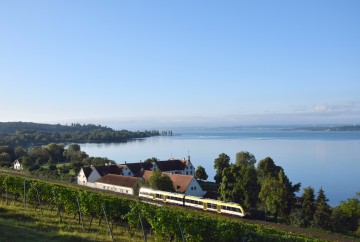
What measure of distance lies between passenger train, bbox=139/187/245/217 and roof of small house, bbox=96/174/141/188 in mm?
4198

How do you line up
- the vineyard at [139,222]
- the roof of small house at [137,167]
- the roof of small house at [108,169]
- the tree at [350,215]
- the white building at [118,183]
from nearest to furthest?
the vineyard at [139,222] < the tree at [350,215] < the white building at [118,183] < the roof of small house at [108,169] < the roof of small house at [137,167]

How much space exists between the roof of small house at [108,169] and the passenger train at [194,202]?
15.0 metres

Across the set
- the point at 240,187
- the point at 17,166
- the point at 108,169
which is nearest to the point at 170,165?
the point at 108,169

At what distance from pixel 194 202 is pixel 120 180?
15227 mm

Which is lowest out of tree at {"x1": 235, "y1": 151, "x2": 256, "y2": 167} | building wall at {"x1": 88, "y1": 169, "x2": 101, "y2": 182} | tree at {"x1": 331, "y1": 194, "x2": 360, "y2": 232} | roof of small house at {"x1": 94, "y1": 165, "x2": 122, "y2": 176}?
tree at {"x1": 331, "y1": 194, "x2": 360, "y2": 232}

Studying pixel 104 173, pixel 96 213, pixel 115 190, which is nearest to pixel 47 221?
pixel 96 213

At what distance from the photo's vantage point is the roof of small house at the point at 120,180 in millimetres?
45300

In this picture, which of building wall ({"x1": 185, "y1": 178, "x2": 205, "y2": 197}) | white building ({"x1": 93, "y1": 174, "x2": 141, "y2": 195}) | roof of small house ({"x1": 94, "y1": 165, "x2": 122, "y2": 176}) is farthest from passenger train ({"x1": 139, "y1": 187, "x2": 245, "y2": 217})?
roof of small house ({"x1": 94, "y1": 165, "x2": 122, "y2": 176})

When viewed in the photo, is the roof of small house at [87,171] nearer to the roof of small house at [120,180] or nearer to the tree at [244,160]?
the roof of small house at [120,180]

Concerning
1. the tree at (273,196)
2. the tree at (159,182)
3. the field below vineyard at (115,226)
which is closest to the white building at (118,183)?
the tree at (159,182)

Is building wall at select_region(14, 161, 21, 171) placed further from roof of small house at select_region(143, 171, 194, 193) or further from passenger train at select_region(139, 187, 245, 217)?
passenger train at select_region(139, 187, 245, 217)

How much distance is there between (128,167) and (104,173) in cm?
410

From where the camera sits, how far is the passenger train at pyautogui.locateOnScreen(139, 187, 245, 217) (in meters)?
31.9

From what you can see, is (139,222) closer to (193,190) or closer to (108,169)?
(193,190)
